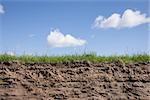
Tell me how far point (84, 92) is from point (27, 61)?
63.5 inches

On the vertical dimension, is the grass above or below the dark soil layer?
above

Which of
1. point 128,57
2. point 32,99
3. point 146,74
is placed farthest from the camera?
point 128,57

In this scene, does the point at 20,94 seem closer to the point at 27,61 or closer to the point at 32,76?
the point at 32,76

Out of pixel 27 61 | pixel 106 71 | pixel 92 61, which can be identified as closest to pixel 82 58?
pixel 92 61

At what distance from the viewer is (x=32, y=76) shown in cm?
739

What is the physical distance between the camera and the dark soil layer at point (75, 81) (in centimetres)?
712

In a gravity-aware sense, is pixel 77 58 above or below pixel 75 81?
above

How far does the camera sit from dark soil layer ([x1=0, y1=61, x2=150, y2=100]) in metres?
7.12

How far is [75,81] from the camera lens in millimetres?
7336

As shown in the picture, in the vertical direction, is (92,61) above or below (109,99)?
above

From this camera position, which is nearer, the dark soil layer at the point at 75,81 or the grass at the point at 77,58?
the dark soil layer at the point at 75,81

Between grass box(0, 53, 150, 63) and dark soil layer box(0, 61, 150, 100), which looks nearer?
dark soil layer box(0, 61, 150, 100)

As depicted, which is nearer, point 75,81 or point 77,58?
point 75,81

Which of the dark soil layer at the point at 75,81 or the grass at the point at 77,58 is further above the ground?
the grass at the point at 77,58
